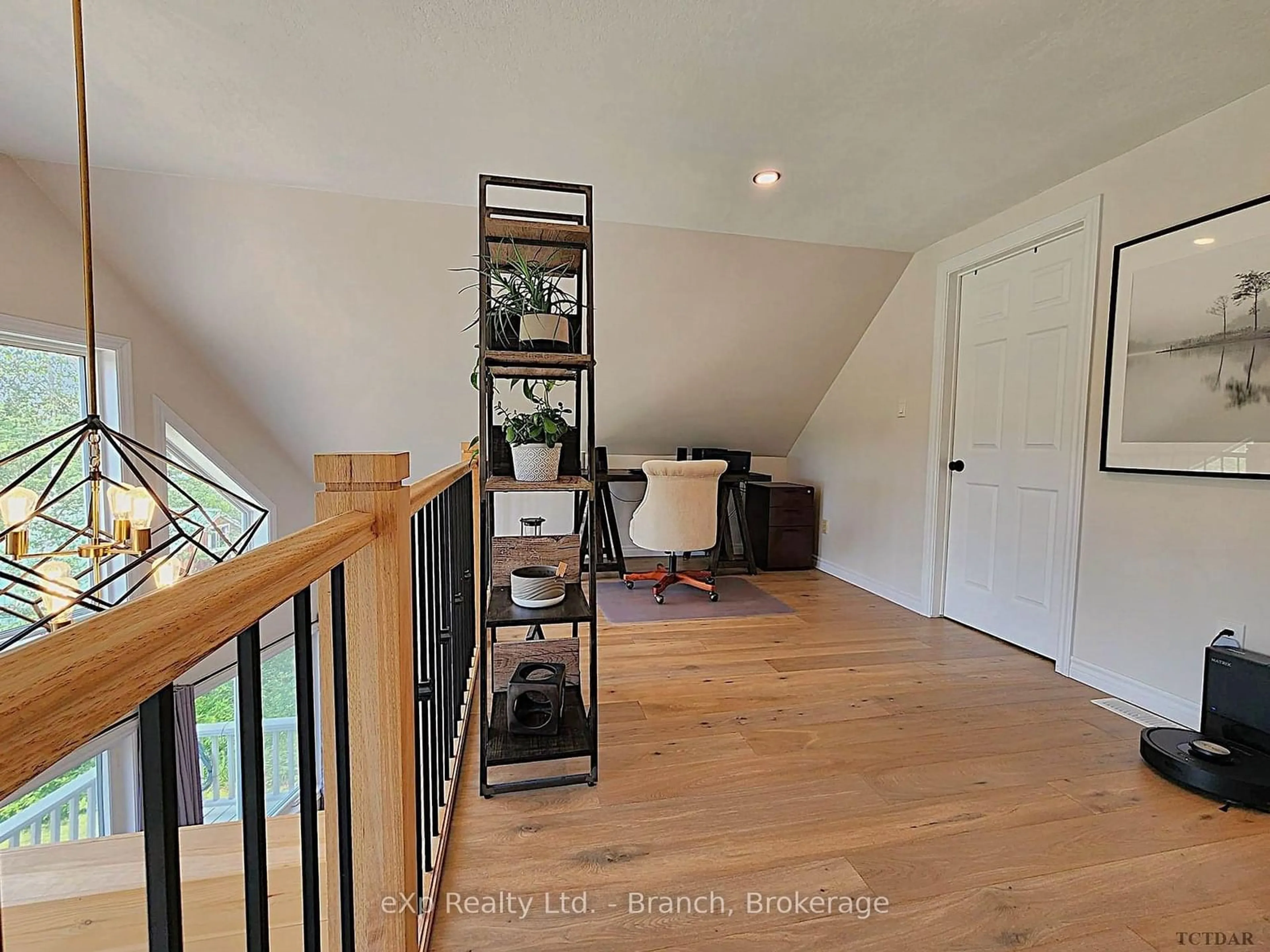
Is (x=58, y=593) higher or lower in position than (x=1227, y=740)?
higher

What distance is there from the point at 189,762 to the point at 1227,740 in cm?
467

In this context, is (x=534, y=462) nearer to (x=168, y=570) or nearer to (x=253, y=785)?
(x=168, y=570)

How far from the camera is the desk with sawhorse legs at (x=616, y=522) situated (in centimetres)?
462

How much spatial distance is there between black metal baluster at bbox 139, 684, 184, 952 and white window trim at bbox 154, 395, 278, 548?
3.30 m

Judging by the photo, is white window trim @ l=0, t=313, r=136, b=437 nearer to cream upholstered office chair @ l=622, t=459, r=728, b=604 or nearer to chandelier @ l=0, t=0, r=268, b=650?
chandelier @ l=0, t=0, r=268, b=650

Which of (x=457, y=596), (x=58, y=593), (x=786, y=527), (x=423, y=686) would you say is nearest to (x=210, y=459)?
(x=457, y=596)

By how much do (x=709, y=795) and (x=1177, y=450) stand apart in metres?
2.07

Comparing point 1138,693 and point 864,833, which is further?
point 1138,693

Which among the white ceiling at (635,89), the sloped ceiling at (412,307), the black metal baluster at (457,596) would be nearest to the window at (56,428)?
the sloped ceiling at (412,307)

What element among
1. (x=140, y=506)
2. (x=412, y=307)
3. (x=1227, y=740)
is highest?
(x=412, y=307)

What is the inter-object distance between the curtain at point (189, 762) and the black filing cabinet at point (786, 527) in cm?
378

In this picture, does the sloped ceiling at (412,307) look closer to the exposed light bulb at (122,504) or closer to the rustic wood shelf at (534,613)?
the exposed light bulb at (122,504)

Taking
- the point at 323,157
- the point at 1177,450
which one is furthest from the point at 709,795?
the point at 323,157

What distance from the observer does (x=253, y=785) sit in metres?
0.56
